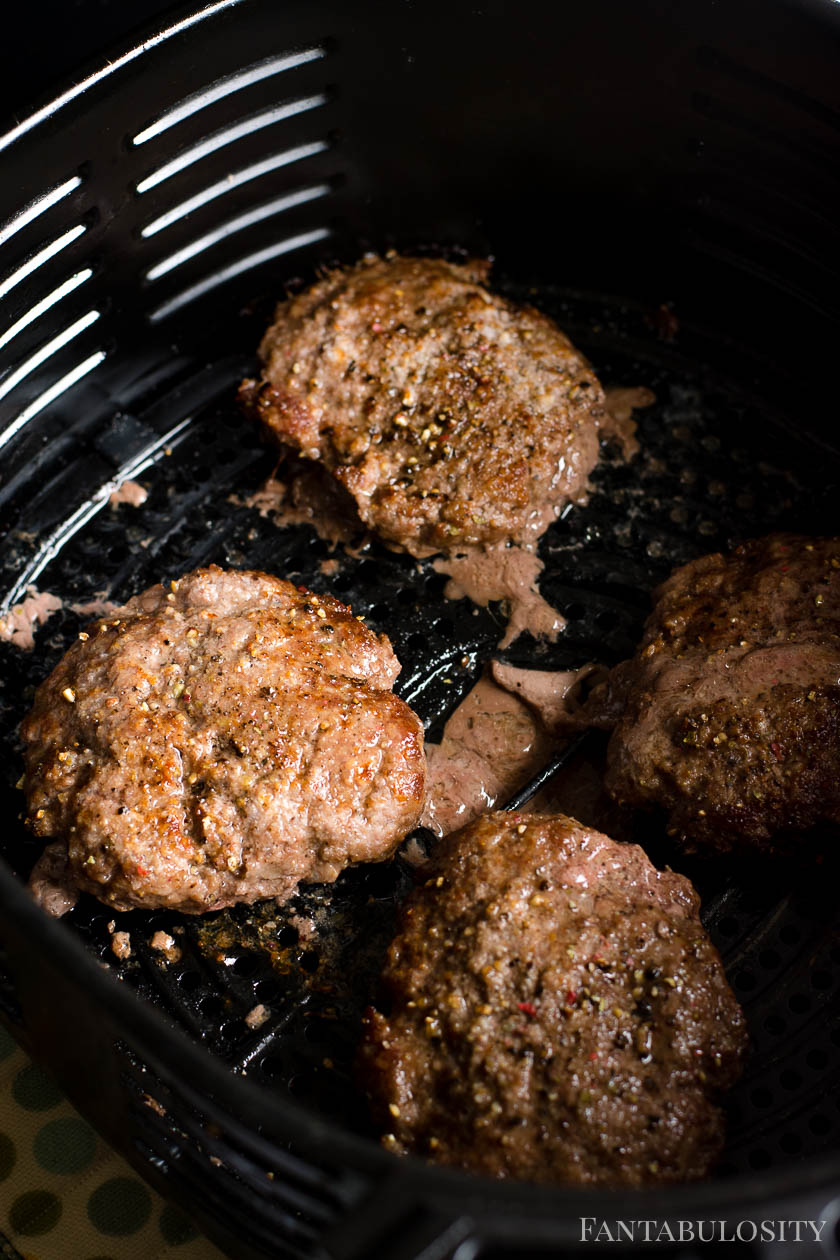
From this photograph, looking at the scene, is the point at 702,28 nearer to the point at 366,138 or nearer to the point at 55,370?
the point at 366,138

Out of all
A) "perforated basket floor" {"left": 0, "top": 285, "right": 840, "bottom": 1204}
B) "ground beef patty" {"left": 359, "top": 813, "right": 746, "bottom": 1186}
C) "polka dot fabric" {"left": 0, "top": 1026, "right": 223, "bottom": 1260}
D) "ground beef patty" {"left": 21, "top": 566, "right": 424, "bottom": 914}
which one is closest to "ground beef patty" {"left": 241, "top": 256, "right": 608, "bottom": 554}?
"perforated basket floor" {"left": 0, "top": 285, "right": 840, "bottom": 1204}

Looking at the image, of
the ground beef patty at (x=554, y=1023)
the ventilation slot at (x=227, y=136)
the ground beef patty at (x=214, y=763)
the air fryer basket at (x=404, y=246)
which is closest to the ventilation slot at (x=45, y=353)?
the air fryer basket at (x=404, y=246)

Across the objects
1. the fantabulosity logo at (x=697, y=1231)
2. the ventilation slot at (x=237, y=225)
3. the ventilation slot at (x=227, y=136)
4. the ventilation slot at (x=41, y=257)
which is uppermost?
the ventilation slot at (x=227, y=136)

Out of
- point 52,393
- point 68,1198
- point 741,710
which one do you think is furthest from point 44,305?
point 68,1198

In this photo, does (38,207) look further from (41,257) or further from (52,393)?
(52,393)

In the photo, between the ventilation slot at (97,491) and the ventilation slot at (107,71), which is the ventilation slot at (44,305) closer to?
the ventilation slot at (97,491)

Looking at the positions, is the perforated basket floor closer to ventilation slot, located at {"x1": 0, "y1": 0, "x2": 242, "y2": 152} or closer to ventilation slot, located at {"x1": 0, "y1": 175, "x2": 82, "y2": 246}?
ventilation slot, located at {"x1": 0, "y1": 175, "x2": 82, "y2": 246}

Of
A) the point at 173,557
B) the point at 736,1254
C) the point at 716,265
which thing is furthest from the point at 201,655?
the point at 716,265

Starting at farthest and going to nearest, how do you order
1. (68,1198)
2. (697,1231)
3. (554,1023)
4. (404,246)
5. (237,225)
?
(404,246) < (237,225) < (68,1198) < (554,1023) < (697,1231)
